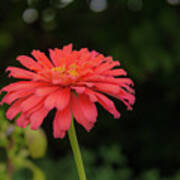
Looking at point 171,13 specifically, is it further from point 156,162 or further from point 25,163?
point 25,163

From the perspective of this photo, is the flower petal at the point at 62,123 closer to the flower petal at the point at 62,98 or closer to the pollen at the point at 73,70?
the flower petal at the point at 62,98

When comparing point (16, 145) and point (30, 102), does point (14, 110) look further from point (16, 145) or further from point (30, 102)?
point (16, 145)

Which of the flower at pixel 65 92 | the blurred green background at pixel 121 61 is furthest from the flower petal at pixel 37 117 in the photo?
the blurred green background at pixel 121 61

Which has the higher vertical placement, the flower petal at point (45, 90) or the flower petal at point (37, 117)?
the flower petal at point (45, 90)

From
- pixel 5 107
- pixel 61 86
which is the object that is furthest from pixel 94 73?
pixel 5 107

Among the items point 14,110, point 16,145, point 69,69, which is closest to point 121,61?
point 16,145
